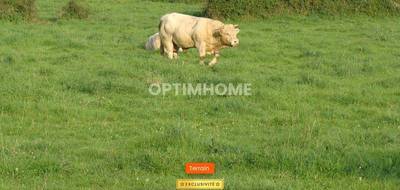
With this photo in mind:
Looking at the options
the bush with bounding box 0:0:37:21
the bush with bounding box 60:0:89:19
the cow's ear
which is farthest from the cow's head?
the bush with bounding box 60:0:89:19

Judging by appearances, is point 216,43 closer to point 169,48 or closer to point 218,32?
point 218,32

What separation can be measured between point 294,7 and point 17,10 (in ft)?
42.0

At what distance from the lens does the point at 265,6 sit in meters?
29.5

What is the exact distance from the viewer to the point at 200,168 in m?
8.20

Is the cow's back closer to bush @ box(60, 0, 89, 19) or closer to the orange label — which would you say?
the orange label

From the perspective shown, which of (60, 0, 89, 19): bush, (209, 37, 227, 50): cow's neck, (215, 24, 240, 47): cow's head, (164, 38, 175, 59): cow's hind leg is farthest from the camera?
(60, 0, 89, 19): bush

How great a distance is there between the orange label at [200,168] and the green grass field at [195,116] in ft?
0.46

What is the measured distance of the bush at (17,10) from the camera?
26.3m

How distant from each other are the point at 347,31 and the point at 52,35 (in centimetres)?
1139

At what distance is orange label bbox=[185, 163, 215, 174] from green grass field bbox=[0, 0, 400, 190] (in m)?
0.14

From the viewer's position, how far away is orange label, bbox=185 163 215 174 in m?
8.12

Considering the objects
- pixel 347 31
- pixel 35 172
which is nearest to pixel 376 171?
pixel 35 172

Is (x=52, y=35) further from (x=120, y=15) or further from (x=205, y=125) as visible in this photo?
(x=205, y=125)

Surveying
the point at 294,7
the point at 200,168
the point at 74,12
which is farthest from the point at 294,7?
the point at 200,168
